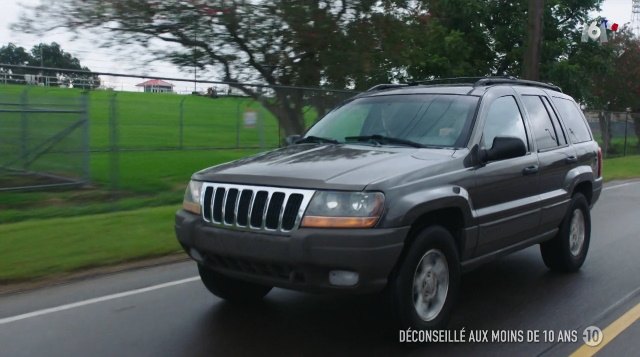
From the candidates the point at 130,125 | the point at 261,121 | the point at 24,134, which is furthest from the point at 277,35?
the point at 24,134

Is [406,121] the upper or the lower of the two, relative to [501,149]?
upper

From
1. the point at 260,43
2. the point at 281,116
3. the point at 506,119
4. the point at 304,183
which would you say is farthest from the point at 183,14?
the point at 304,183

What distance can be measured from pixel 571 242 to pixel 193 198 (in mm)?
4196

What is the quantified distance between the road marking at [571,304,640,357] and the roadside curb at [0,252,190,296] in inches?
180

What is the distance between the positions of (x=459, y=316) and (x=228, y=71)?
1043cm

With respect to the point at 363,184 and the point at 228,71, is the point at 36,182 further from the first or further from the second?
the point at 363,184

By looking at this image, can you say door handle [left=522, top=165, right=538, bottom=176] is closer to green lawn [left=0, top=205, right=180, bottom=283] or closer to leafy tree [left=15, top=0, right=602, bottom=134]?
green lawn [left=0, top=205, right=180, bottom=283]

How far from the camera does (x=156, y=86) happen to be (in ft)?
42.4

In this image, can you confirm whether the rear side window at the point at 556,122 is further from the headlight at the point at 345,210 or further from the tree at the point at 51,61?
the tree at the point at 51,61

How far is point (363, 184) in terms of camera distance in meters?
4.56

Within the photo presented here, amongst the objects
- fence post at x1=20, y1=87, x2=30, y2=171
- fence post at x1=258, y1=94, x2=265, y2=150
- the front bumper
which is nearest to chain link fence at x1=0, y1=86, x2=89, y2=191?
fence post at x1=20, y1=87, x2=30, y2=171

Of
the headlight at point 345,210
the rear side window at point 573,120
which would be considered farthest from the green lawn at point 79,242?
the rear side window at point 573,120

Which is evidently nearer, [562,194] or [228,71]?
[562,194]

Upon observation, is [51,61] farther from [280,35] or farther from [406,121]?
[406,121]
